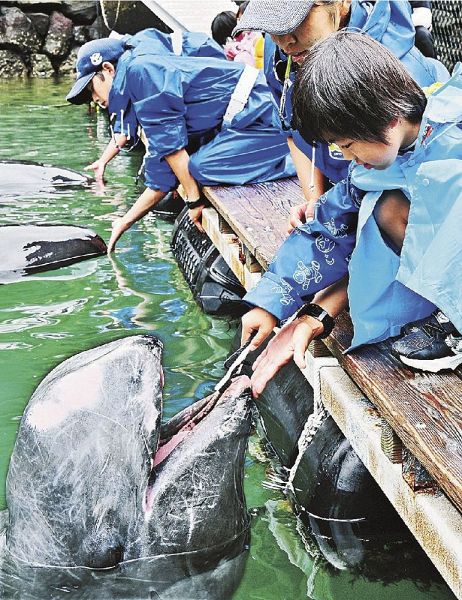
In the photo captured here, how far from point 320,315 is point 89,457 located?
105 cm

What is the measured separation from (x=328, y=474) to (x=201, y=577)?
2.57ft

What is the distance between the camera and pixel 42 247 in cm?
777

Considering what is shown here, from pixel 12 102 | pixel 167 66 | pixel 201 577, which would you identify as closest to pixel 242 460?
pixel 201 577

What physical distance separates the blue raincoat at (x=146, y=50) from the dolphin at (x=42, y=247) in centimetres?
94

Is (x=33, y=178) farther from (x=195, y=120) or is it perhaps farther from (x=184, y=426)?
(x=184, y=426)

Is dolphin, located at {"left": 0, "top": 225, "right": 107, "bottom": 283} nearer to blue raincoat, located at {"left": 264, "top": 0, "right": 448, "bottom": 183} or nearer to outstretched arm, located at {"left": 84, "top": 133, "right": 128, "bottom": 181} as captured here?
outstretched arm, located at {"left": 84, "top": 133, "right": 128, "bottom": 181}

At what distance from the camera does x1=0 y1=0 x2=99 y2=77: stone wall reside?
80.9 feet

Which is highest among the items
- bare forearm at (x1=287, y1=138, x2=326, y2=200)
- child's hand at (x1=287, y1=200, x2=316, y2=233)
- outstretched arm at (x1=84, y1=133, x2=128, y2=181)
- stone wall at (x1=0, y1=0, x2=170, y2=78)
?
child's hand at (x1=287, y1=200, x2=316, y2=233)

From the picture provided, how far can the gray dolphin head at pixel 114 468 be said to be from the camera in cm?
306

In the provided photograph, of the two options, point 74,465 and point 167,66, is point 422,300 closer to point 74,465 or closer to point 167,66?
point 74,465

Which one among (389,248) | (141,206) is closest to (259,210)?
(141,206)

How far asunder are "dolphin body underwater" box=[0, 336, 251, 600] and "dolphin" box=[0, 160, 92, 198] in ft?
25.0

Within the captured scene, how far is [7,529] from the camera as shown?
3293mm

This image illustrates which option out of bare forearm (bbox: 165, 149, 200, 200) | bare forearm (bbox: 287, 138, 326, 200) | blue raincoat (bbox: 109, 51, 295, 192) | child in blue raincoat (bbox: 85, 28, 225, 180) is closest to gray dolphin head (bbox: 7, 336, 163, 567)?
bare forearm (bbox: 287, 138, 326, 200)
